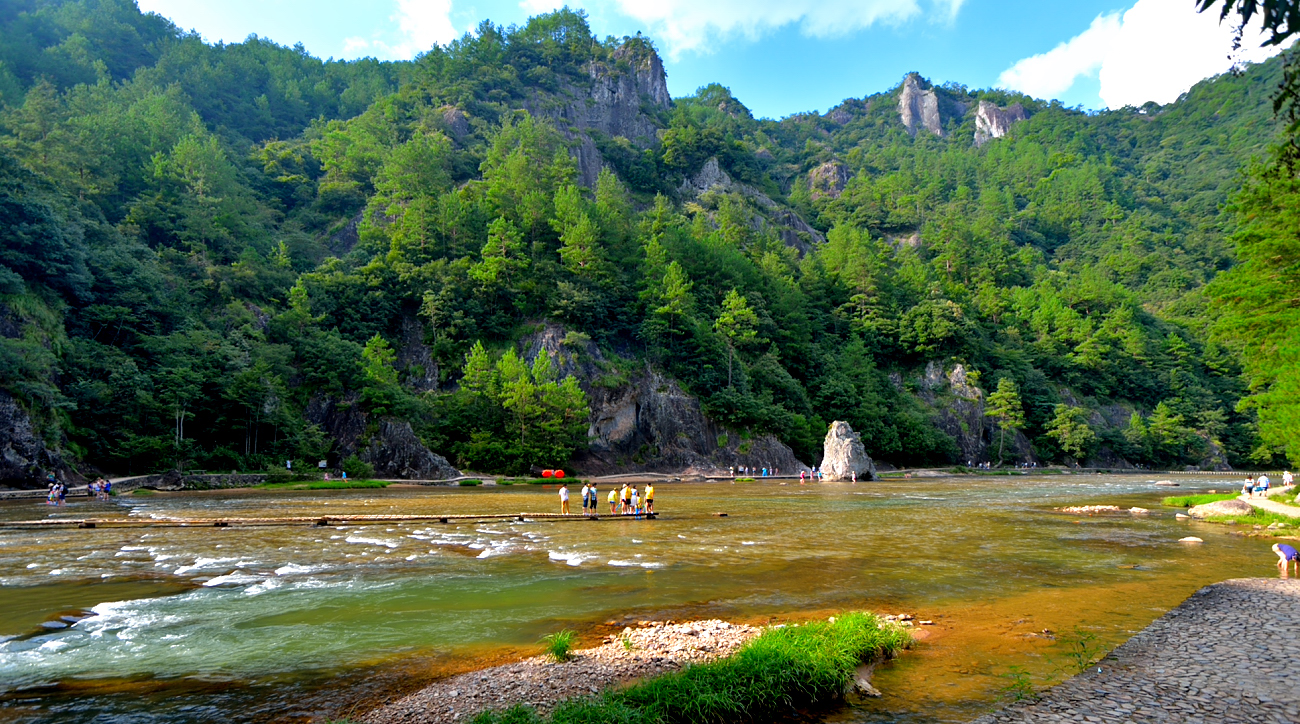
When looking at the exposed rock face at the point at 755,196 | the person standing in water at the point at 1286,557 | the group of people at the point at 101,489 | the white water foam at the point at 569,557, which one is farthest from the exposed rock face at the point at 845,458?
the exposed rock face at the point at 755,196

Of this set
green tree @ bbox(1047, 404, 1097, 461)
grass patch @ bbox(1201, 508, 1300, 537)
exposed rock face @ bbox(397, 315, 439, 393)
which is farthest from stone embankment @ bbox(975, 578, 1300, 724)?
green tree @ bbox(1047, 404, 1097, 461)

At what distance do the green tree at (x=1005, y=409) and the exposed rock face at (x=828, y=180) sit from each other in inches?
3487

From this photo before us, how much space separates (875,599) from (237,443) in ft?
187

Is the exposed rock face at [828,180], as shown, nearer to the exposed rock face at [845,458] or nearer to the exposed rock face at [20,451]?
the exposed rock face at [845,458]

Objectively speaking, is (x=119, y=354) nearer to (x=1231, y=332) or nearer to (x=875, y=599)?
(x=875, y=599)

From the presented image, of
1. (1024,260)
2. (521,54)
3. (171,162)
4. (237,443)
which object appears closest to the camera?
(237,443)

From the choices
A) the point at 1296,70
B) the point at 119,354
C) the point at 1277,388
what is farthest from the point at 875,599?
the point at 119,354

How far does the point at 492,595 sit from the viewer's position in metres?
15.2

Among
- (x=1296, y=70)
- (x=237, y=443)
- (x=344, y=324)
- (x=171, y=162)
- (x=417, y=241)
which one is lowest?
(x=237, y=443)

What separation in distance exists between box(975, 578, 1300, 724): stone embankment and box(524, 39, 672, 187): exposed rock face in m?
139

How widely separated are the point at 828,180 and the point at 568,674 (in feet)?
587

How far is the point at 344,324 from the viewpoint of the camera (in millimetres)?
73375

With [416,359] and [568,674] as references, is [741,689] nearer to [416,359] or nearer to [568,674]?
[568,674]

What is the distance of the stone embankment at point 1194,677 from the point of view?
779 centimetres
